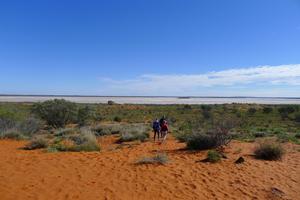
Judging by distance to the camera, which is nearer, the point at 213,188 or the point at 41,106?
the point at 213,188

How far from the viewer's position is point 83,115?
3059cm

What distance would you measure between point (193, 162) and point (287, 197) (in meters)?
4.01

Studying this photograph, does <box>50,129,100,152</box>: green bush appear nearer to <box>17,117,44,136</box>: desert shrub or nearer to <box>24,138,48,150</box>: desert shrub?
<box>24,138,48,150</box>: desert shrub

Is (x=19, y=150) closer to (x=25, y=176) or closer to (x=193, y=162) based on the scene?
(x=25, y=176)

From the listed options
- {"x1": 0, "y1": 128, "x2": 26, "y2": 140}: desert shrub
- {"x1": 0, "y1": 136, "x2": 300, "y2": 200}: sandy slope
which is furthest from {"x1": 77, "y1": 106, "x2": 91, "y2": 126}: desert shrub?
{"x1": 0, "y1": 136, "x2": 300, "y2": 200}: sandy slope

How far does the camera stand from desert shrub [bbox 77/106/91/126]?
3038 centimetres

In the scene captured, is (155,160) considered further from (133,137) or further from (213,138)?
(133,137)

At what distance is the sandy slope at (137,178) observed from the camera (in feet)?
26.9

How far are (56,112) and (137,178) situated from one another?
779 inches

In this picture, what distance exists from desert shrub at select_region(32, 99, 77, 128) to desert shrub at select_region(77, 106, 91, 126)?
1316 mm

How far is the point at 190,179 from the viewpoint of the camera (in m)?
9.65

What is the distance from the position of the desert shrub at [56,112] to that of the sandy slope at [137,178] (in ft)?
47.3

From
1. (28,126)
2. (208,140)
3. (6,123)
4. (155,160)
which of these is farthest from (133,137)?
(6,123)

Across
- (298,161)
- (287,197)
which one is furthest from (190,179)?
(298,161)
